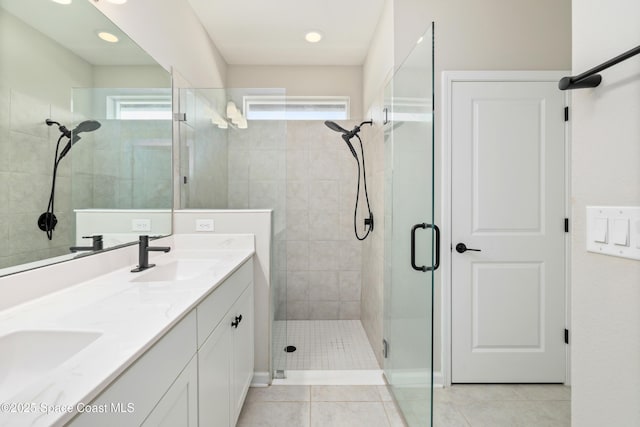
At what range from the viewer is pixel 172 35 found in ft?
6.61

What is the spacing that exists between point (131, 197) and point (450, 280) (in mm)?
2012

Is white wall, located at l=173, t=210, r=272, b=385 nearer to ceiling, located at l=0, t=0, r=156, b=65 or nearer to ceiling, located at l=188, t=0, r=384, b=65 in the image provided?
ceiling, located at l=0, t=0, r=156, b=65

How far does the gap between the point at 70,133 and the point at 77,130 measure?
5 centimetres

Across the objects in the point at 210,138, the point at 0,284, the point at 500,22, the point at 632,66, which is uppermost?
the point at 500,22

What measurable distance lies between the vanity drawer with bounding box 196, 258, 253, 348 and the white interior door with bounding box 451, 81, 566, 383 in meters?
1.39

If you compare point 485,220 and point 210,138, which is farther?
point 210,138

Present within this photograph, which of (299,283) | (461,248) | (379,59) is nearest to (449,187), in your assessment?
(461,248)

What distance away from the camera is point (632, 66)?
0.66 m

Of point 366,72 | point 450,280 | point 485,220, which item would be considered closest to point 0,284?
point 450,280

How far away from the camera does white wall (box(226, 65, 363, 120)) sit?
3289 millimetres

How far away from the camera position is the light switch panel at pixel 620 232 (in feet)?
2.20

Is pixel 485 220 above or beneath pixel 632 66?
beneath

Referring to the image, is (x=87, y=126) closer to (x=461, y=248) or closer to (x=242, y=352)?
(x=242, y=352)

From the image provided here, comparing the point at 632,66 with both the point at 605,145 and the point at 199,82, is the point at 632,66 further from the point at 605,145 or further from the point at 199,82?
the point at 199,82
